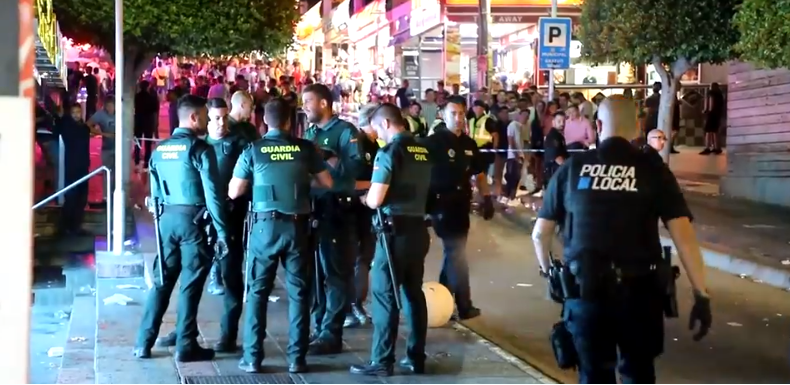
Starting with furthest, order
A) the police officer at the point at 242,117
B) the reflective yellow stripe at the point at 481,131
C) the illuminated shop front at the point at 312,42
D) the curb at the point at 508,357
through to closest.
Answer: the illuminated shop front at the point at 312,42
the reflective yellow stripe at the point at 481,131
the police officer at the point at 242,117
the curb at the point at 508,357

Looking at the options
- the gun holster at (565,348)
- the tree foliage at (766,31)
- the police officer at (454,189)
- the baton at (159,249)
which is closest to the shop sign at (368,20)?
the tree foliage at (766,31)

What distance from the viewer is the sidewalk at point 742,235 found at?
1220 cm

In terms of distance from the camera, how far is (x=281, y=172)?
23.2ft

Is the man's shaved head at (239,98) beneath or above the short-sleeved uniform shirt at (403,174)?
above

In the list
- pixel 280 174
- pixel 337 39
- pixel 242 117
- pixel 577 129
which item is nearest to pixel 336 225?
pixel 280 174

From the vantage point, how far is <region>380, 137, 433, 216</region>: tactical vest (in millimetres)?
7047

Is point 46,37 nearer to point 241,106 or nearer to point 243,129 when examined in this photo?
point 241,106

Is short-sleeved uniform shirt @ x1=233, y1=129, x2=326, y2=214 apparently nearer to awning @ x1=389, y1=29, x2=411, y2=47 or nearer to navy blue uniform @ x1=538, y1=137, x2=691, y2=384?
navy blue uniform @ x1=538, y1=137, x2=691, y2=384

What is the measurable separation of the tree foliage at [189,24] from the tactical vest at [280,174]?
6099 mm

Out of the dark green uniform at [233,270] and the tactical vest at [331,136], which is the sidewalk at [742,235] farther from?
the dark green uniform at [233,270]

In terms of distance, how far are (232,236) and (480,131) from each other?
8.59 meters

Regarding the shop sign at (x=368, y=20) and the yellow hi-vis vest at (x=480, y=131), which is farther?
the shop sign at (x=368, y=20)

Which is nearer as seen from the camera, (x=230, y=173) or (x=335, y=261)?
(x=335, y=261)

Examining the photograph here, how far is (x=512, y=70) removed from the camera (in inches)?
1294
